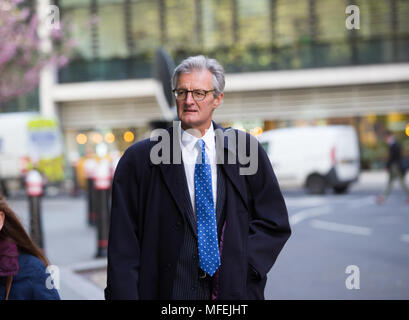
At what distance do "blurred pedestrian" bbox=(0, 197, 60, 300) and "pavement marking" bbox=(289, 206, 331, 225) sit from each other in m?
9.88

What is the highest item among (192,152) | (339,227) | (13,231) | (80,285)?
(192,152)

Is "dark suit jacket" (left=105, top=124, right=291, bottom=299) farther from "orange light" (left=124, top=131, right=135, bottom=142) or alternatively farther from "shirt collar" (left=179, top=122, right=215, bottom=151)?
"orange light" (left=124, top=131, right=135, bottom=142)

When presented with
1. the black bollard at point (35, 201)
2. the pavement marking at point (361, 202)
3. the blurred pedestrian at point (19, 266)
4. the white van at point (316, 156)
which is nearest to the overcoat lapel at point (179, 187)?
the blurred pedestrian at point (19, 266)

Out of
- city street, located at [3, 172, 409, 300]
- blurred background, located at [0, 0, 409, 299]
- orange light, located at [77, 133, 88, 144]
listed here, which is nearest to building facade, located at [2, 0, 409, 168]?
blurred background, located at [0, 0, 409, 299]

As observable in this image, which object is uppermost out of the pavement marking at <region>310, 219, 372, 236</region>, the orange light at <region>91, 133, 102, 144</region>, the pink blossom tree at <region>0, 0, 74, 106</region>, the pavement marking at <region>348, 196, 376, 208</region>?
the pink blossom tree at <region>0, 0, 74, 106</region>

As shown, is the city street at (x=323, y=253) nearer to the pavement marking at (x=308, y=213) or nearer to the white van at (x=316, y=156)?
the pavement marking at (x=308, y=213)

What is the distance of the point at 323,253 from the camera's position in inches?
342

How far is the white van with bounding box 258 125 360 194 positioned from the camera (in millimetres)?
18125

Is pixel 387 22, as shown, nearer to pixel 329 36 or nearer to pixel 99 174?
pixel 329 36

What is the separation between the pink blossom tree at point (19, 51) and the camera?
39.3ft

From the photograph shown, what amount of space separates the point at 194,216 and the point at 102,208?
6.38m

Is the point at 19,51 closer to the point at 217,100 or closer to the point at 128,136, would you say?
the point at 217,100

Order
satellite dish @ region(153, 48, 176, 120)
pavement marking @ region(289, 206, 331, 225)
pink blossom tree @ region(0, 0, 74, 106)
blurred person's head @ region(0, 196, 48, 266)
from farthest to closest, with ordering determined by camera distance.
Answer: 1. pavement marking @ region(289, 206, 331, 225)
2. pink blossom tree @ region(0, 0, 74, 106)
3. satellite dish @ region(153, 48, 176, 120)
4. blurred person's head @ region(0, 196, 48, 266)

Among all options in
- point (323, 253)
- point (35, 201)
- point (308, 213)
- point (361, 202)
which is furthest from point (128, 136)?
point (323, 253)
